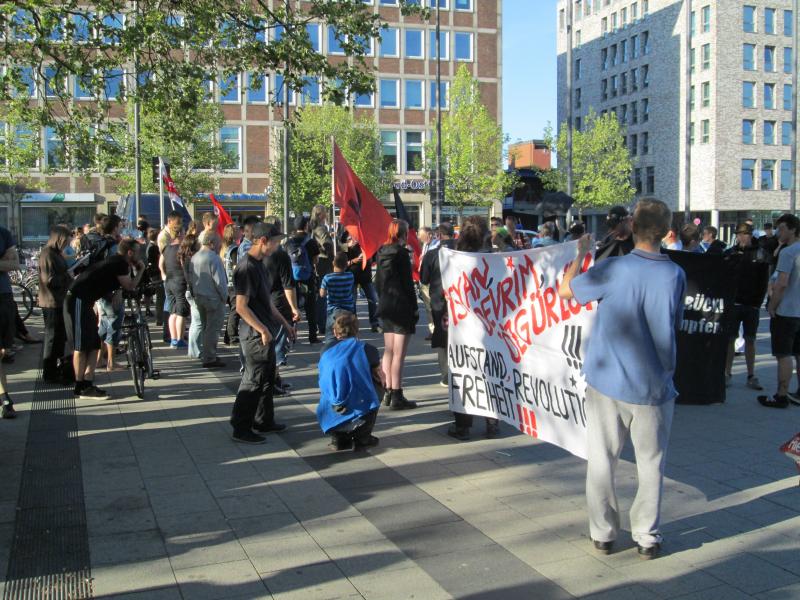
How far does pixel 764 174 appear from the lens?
63469 millimetres

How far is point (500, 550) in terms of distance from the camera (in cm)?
468

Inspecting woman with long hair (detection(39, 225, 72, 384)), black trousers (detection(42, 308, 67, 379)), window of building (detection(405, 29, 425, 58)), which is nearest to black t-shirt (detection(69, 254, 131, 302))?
woman with long hair (detection(39, 225, 72, 384))

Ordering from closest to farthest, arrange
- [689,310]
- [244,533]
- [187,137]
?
[244,533] < [689,310] < [187,137]

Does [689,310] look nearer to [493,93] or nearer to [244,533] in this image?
[244,533]

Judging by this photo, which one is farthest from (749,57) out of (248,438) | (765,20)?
(248,438)

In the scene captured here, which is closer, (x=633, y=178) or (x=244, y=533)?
(x=244, y=533)

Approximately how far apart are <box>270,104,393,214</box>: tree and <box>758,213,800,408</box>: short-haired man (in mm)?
37656

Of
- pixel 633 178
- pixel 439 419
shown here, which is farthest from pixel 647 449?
pixel 633 178

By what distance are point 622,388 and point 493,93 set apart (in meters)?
54.8

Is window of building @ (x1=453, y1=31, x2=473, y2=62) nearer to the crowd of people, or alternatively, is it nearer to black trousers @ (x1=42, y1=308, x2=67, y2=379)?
the crowd of people

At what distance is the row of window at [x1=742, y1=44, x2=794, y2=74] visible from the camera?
2470 inches

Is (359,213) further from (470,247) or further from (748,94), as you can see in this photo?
(748,94)

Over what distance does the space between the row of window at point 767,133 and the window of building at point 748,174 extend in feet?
4.89

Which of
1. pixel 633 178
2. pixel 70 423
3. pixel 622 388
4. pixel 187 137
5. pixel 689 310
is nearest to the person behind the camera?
pixel 622 388
